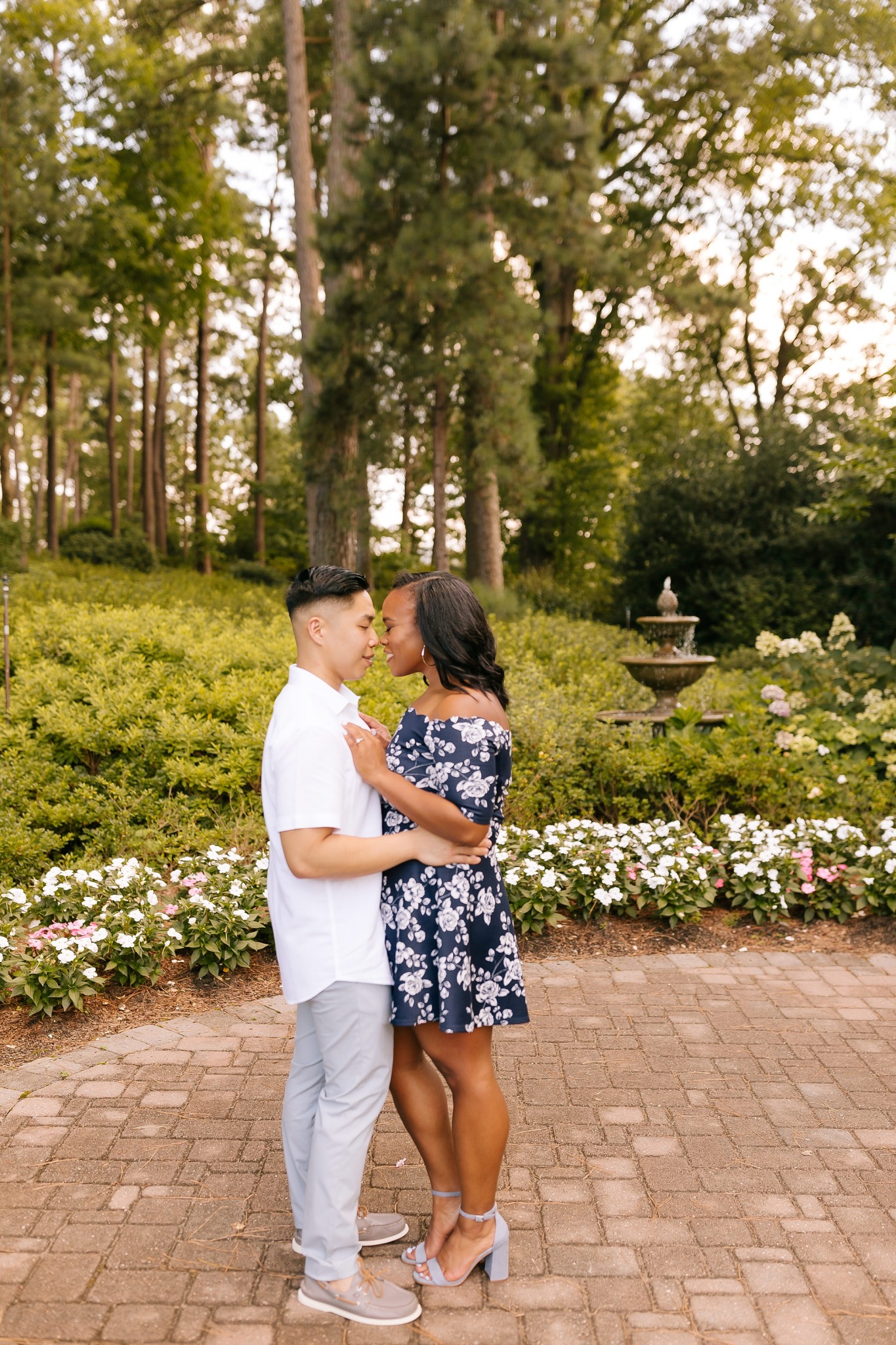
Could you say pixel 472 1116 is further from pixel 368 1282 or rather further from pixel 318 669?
pixel 318 669

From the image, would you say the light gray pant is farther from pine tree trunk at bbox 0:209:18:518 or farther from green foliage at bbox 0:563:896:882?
pine tree trunk at bbox 0:209:18:518

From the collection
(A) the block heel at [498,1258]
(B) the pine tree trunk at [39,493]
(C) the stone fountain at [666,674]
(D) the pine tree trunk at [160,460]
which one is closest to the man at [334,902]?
(A) the block heel at [498,1258]

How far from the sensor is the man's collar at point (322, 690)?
241cm

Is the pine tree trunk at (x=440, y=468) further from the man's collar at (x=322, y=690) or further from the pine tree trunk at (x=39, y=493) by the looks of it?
the pine tree trunk at (x=39, y=493)

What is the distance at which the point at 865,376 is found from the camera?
24750mm

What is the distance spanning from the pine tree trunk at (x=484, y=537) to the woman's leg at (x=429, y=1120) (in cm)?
1370

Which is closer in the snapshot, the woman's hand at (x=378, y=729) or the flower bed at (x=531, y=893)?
the woman's hand at (x=378, y=729)

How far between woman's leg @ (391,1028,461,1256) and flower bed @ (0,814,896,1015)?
197 cm

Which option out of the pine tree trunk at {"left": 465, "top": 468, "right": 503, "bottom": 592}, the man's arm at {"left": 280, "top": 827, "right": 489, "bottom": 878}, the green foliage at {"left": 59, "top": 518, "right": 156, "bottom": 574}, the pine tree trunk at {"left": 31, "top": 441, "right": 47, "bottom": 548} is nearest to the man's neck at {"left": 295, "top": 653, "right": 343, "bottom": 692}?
the man's arm at {"left": 280, "top": 827, "right": 489, "bottom": 878}

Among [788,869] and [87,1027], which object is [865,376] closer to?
[788,869]

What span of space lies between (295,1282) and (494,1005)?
88 cm

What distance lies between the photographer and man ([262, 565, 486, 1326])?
91.5 inches

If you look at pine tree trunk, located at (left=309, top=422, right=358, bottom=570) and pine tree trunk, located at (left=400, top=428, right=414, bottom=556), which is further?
pine tree trunk, located at (left=400, top=428, right=414, bottom=556)

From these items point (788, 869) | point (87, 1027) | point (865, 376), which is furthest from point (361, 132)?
point (865, 376)
